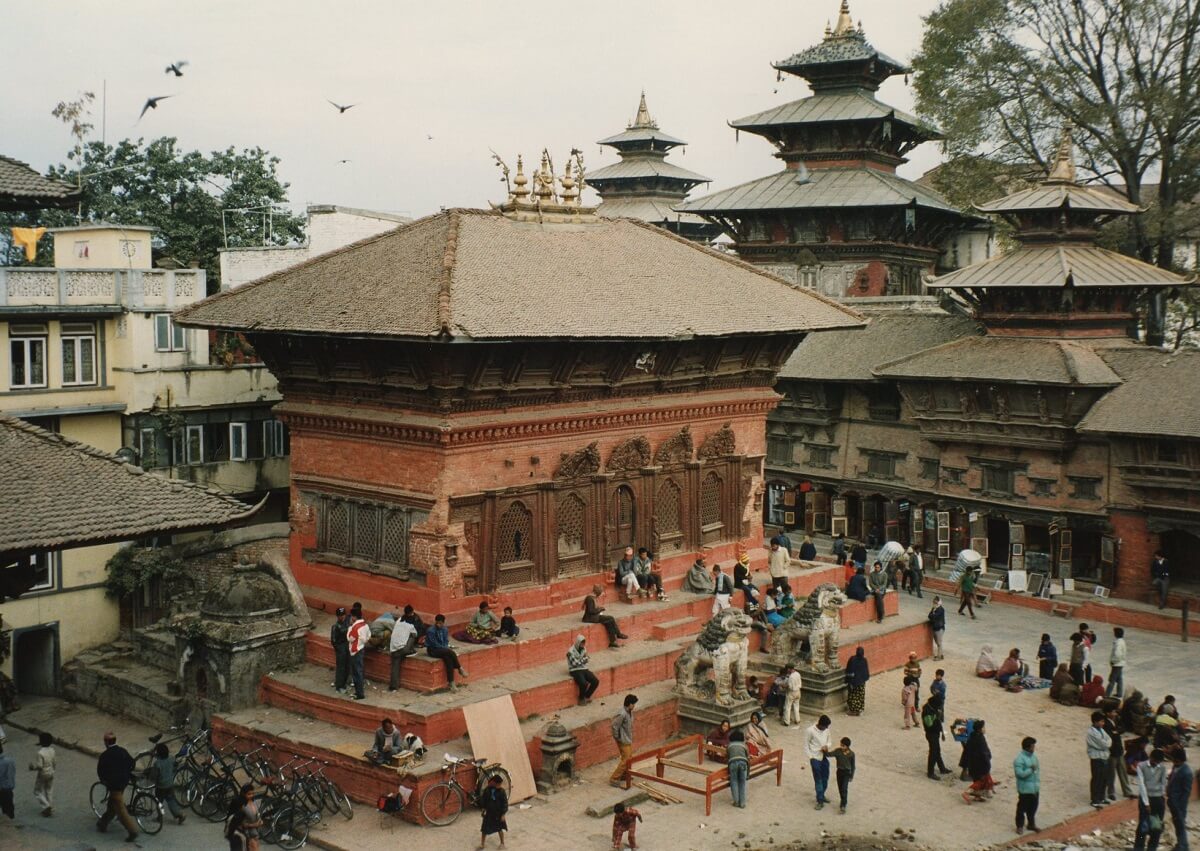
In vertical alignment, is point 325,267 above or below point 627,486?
above

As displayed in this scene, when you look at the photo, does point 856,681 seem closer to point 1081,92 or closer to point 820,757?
point 820,757

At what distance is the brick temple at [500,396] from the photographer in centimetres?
2273

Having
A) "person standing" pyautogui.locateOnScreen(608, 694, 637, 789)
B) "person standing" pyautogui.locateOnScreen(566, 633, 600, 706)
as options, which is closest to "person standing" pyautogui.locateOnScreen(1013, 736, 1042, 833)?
"person standing" pyautogui.locateOnScreen(608, 694, 637, 789)

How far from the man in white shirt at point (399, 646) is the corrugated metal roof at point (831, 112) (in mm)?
30519

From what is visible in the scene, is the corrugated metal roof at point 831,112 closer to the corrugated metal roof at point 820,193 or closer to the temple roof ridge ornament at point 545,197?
the corrugated metal roof at point 820,193

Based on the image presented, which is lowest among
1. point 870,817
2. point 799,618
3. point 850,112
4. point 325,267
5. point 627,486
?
point 870,817

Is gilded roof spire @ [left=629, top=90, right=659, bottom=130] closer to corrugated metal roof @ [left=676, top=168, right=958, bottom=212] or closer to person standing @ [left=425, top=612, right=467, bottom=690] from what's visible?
corrugated metal roof @ [left=676, top=168, right=958, bottom=212]

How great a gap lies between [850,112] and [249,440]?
81.7 ft

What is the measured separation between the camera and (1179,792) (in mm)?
17953

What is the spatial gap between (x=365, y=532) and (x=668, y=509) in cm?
647

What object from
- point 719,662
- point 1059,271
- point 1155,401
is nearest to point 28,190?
point 719,662

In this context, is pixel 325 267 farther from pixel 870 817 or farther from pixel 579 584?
pixel 870 817

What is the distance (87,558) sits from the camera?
27.0 meters

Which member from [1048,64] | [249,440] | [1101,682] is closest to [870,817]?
[1101,682]
